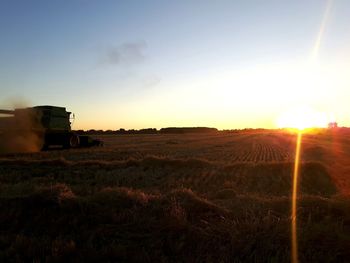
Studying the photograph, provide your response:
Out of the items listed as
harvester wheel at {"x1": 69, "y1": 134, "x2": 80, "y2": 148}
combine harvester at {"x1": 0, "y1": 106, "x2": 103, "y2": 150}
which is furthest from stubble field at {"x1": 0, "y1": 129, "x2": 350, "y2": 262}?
harvester wheel at {"x1": 69, "y1": 134, "x2": 80, "y2": 148}

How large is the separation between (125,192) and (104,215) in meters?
1.32

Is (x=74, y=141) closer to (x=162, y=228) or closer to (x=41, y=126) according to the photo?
(x=41, y=126)

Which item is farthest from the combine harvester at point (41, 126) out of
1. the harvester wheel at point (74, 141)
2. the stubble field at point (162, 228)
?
the stubble field at point (162, 228)

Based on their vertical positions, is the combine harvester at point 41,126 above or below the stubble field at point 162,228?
above

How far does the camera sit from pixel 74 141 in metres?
35.3

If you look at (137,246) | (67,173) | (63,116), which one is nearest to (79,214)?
(137,246)

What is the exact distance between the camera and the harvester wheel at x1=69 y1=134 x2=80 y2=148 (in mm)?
34425

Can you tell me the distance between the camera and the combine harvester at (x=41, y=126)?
29078 millimetres

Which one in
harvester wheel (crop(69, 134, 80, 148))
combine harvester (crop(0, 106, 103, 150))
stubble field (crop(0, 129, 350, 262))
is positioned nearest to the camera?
stubble field (crop(0, 129, 350, 262))

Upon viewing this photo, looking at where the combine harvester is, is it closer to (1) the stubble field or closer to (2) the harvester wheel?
(2) the harvester wheel

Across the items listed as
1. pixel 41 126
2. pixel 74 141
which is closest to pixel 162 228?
pixel 41 126

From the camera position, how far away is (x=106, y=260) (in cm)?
640

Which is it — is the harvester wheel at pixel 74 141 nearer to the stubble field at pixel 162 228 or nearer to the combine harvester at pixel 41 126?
the combine harvester at pixel 41 126

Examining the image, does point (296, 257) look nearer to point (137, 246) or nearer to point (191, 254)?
point (191, 254)
